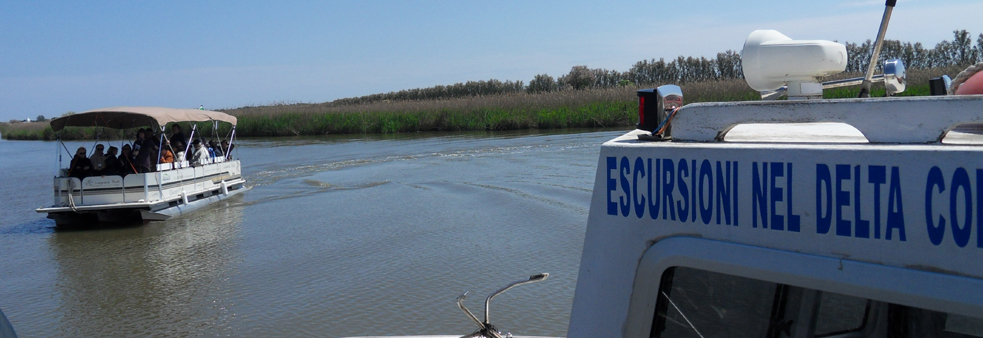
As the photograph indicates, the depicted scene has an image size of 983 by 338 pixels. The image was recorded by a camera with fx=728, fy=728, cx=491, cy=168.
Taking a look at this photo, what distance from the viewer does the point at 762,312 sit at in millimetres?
1507

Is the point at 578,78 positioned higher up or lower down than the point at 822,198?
higher up

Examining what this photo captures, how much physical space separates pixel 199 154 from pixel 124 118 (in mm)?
2133

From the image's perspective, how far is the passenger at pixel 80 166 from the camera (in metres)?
15.6

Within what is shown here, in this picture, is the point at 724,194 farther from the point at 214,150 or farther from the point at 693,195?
the point at 214,150

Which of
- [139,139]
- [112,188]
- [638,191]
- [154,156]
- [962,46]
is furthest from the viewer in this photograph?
[139,139]

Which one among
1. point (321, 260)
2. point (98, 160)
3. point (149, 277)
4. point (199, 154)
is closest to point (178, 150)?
point (199, 154)

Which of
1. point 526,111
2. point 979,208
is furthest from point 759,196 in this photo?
point 526,111

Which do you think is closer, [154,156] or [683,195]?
[683,195]

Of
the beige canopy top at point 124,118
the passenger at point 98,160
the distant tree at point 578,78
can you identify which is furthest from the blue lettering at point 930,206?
the distant tree at point 578,78

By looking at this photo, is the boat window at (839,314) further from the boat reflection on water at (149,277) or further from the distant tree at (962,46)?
the boat reflection on water at (149,277)

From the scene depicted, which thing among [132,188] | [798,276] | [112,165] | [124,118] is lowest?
[132,188]

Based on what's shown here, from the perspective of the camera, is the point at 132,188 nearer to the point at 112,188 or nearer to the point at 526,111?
the point at 112,188

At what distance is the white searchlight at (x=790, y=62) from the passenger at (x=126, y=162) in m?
16.4

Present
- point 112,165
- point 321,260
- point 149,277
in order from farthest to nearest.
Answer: point 112,165
point 321,260
point 149,277
